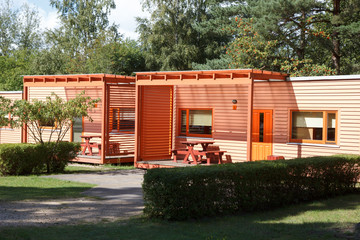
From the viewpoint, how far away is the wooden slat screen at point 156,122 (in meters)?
16.7

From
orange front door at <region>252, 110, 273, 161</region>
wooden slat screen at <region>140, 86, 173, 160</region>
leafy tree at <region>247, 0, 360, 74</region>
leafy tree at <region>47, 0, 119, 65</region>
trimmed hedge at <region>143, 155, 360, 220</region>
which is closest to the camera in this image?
trimmed hedge at <region>143, 155, 360, 220</region>

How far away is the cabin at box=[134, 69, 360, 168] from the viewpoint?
44.1 ft

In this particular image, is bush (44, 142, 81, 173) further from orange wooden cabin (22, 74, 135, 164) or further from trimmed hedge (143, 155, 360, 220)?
trimmed hedge (143, 155, 360, 220)

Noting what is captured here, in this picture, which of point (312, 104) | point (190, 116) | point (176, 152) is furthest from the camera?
point (190, 116)

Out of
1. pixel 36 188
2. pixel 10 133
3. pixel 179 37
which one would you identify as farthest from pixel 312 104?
pixel 179 37

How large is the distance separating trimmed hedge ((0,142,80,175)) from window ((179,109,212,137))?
177 inches

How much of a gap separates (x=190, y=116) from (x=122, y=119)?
3.26 m

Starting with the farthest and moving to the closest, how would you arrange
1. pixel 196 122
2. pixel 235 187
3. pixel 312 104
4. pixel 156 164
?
pixel 196 122, pixel 156 164, pixel 312 104, pixel 235 187

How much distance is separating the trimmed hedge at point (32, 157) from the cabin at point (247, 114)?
2795 mm

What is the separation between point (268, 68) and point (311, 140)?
33.8 feet

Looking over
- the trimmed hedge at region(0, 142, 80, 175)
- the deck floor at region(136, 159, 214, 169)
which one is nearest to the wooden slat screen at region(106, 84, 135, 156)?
the deck floor at region(136, 159, 214, 169)

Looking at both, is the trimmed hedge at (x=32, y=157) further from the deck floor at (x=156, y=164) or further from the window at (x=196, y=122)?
the window at (x=196, y=122)

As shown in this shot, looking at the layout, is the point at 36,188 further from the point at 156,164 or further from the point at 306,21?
the point at 306,21

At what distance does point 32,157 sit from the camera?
1396 centimetres
